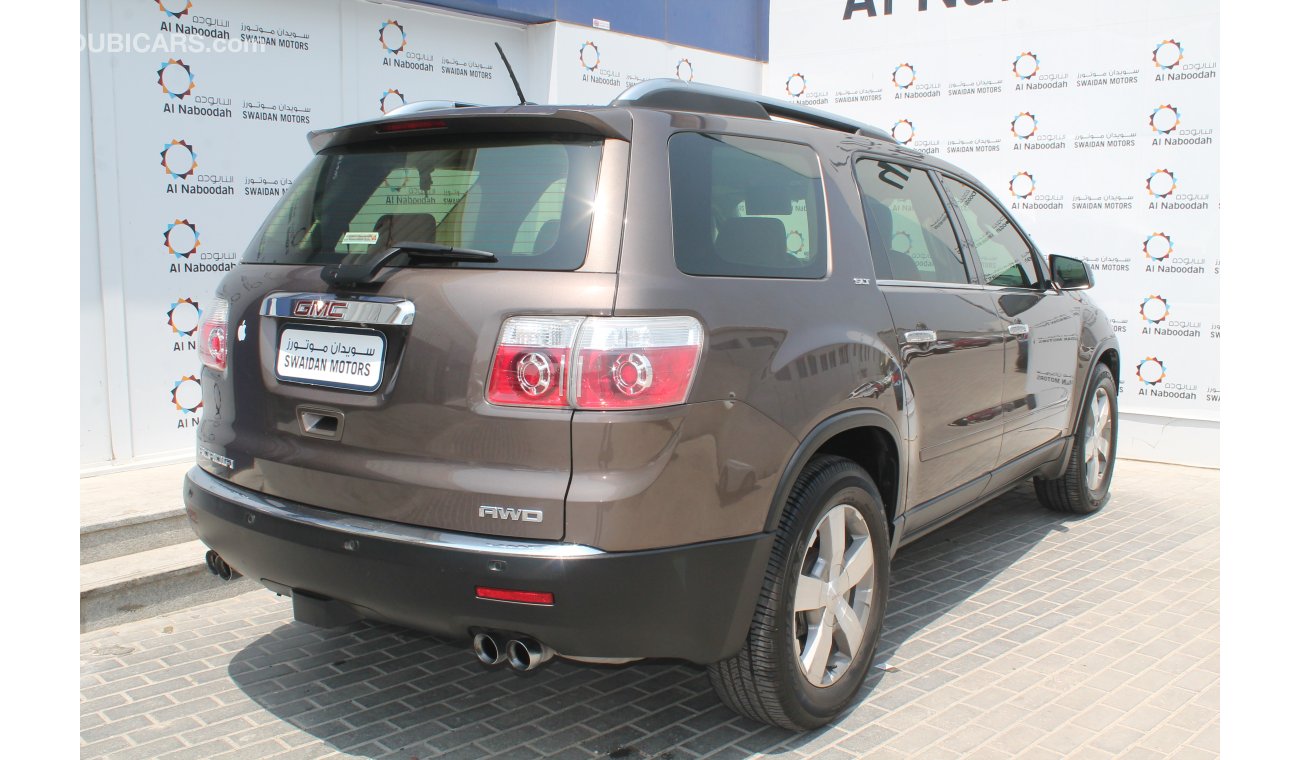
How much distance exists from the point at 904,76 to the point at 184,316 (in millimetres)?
6167

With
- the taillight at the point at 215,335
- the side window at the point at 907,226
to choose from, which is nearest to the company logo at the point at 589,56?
the side window at the point at 907,226

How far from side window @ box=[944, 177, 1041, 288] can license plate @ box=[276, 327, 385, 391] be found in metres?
2.89

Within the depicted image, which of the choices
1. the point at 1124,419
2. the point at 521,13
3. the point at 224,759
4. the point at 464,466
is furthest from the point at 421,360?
the point at 1124,419

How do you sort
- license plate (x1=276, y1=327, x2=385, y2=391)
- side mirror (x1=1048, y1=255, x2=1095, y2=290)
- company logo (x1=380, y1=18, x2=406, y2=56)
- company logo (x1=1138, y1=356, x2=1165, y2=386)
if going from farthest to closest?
company logo (x1=1138, y1=356, x2=1165, y2=386) → company logo (x1=380, y1=18, x2=406, y2=56) → side mirror (x1=1048, y1=255, x2=1095, y2=290) → license plate (x1=276, y1=327, x2=385, y2=391)

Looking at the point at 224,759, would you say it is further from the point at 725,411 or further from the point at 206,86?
the point at 206,86

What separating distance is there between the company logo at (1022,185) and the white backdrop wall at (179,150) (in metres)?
4.90

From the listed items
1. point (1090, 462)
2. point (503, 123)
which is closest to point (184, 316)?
point (503, 123)

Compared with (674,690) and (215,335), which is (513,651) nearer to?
(674,690)

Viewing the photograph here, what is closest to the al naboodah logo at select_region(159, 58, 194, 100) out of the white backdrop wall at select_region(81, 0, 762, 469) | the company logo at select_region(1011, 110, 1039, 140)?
the white backdrop wall at select_region(81, 0, 762, 469)

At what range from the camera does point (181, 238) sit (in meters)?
6.16

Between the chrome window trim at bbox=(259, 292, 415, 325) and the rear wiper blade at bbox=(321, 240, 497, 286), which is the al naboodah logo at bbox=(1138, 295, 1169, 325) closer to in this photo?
the rear wiper blade at bbox=(321, 240, 497, 286)

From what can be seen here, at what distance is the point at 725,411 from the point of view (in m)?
2.80

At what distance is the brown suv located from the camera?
8.62ft
